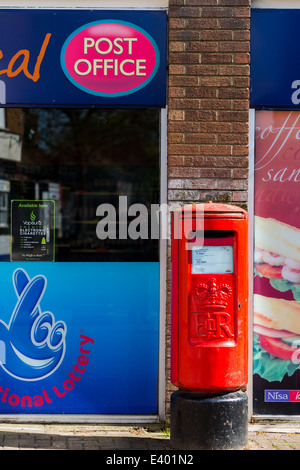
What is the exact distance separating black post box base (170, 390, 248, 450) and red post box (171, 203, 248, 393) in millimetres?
87

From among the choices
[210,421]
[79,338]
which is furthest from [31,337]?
[210,421]

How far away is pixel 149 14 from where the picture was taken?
545 centimetres

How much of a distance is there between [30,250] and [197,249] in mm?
1782

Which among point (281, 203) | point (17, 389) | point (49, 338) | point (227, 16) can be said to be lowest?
point (17, 389)

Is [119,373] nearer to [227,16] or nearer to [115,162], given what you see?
[227,16]

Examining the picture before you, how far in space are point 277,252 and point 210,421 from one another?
1762 mm

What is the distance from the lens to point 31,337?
5531 millimetres

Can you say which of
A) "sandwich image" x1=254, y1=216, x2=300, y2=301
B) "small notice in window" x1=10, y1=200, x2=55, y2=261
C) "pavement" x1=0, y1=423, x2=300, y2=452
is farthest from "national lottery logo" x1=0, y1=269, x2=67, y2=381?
"sandwich image" x1=254, y1=216, x2=300, y2=301

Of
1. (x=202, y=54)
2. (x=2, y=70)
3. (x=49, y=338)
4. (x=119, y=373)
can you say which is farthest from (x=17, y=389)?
(x=202, y=54)

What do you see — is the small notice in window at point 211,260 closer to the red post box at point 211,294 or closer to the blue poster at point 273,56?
the red post box at point 211,294

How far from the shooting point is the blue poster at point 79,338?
5.53 m

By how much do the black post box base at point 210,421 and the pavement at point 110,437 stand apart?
21cm

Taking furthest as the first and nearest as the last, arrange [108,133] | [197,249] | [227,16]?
1. [108,133]
2. [227,16]
3. [197,249]

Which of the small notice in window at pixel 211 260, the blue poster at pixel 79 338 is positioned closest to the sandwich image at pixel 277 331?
the blue poster at pixel 79 338
